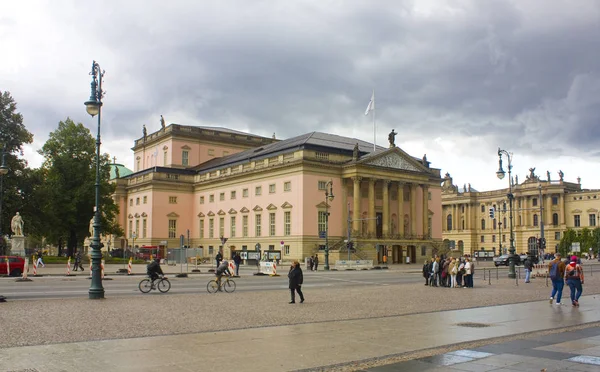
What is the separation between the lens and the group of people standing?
31953 millimetres

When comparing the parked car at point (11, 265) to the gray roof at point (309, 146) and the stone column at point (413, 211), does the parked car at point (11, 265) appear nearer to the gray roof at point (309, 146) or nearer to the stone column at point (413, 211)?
the gray roof at point (309, 146)

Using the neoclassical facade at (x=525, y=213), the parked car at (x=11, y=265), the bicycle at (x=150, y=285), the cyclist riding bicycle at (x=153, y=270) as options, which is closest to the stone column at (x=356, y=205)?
the parked car at (x=11, y=265)

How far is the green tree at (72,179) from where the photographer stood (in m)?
70.5

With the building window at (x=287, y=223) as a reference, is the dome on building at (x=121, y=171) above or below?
above

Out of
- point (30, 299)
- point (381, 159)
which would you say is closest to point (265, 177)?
point (381, 159)

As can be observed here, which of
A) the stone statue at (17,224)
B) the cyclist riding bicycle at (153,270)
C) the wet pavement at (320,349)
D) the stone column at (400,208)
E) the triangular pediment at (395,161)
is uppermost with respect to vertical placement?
the triangular pediment at (395,161)

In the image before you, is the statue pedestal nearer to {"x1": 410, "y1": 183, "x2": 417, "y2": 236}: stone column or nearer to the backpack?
the backpack

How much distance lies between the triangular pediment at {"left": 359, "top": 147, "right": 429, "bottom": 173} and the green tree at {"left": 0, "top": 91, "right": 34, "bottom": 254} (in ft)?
131

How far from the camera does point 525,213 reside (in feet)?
447

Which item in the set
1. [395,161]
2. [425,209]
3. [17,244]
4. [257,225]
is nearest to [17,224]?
[17,244]

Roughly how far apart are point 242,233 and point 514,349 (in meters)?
72.8

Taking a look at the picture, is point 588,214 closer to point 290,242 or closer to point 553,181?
point 553,181

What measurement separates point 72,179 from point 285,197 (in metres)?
27.0

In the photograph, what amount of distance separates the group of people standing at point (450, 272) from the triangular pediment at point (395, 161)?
141 ft
